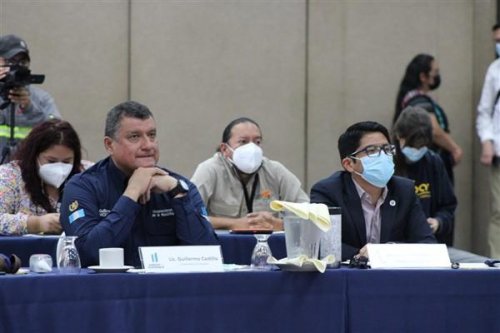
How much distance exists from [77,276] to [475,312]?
1.46m

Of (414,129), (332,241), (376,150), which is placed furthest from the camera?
(414,129)

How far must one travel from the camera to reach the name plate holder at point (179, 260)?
3982 mm

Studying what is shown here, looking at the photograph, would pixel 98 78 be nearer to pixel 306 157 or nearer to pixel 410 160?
pixel 306 157

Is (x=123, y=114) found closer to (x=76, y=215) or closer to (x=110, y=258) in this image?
(x=76, y=215)

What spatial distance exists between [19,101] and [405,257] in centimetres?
329

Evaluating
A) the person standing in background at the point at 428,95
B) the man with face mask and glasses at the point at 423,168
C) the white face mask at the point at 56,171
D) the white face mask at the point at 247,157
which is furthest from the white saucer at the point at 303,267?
the person standing in background at the point at 428,95

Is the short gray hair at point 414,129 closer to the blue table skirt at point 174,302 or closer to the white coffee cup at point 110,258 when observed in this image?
the blue table skirt at point 174,302

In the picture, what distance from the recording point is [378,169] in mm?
4902

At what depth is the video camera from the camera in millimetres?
6633

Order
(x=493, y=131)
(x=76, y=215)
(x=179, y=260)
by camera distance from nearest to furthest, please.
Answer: (x=179, y=260), (x=76, y=215), (x=493, y=131)

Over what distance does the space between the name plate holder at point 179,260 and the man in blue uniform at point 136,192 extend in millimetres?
618

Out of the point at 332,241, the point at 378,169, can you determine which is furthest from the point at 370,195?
the point at 332,241

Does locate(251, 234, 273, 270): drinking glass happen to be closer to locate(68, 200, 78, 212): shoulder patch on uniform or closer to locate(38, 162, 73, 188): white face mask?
locate(68, 200, 78, 212): shoulder patch on uniform

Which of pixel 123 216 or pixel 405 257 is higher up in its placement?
pixel 123 216
